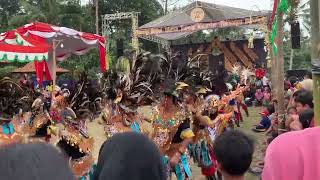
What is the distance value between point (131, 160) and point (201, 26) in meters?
19.1

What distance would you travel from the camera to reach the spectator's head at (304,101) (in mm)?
4359

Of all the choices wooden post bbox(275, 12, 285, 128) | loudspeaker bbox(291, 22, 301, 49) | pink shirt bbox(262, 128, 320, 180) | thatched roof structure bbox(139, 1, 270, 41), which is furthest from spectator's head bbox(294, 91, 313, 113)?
thatched roof structure bbox(139, 1, 270, 41)

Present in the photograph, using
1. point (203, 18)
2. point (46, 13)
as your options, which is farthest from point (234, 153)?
point (46, 13)

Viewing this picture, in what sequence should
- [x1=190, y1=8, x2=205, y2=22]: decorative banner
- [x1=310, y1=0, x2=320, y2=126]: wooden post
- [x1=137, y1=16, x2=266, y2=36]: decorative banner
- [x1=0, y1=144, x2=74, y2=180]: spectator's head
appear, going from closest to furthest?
[x1=0, y1=144, x2=74, y2=180]: spectator's head, [x1=310, y1=0, x2=320, y2=126]: wooden post, [x1=137, y1=16, x2=266, y2=36]: decorative banner, [x1=190, y1=8, x2=205, y2=22]: decorative banner

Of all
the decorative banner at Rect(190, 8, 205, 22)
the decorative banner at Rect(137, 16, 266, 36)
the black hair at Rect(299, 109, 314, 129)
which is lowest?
the black hair at Rect(299, 109, 314, 129)

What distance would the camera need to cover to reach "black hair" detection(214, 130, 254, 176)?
9.23ft

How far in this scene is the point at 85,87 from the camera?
4988mm

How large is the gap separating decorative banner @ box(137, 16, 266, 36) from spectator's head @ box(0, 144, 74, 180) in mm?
17868

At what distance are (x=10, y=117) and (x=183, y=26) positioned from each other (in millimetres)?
16766

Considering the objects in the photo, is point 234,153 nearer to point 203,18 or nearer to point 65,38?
point 65,38

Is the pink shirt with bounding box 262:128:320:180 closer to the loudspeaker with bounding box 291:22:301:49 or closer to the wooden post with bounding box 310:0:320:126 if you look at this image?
the wooden post with bounding box 310:0:320:126

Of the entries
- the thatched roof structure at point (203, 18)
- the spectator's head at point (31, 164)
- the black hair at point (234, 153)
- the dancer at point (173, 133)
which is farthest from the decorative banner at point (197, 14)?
the spectator's head at point (31, 164)

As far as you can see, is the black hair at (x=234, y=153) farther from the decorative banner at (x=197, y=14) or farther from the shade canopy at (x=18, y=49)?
the decorative banner at (x=197, y=14)

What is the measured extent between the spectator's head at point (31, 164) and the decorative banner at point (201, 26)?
1787cm
